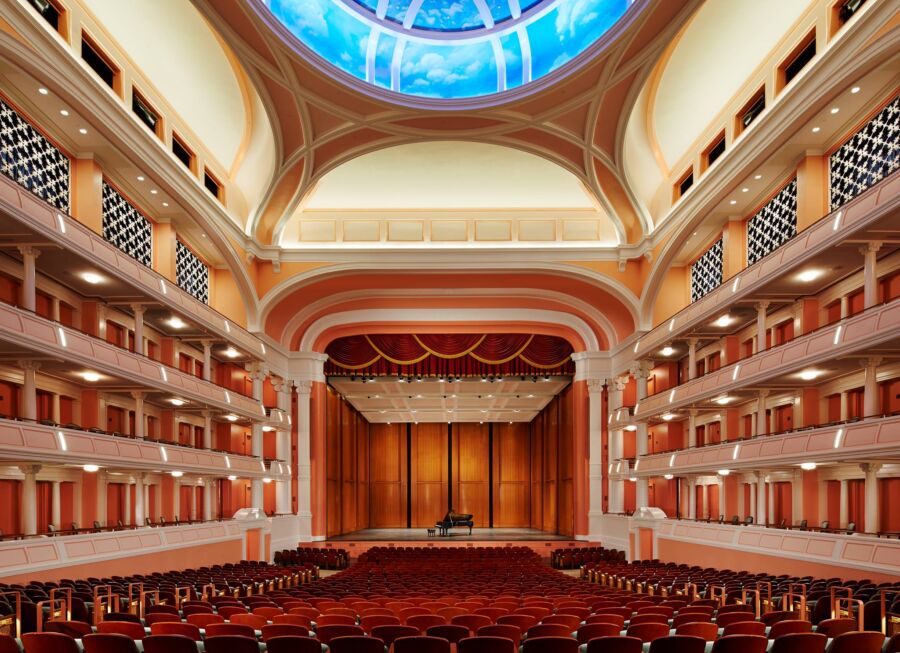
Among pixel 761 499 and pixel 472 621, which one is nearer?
pixel 472 621

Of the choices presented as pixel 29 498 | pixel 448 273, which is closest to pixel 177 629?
pixel 29 498

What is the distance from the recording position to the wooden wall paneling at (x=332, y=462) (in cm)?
3522

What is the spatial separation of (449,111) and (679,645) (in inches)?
759

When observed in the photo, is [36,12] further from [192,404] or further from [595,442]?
[595,442]

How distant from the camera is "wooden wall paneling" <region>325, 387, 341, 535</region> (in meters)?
35.2

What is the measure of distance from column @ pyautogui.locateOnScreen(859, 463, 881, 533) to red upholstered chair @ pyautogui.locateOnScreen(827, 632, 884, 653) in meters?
11.1

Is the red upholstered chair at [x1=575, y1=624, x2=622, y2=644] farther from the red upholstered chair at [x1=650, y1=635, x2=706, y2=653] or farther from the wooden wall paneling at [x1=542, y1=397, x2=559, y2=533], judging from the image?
the wooden wall paneling at [x1=542, y1=397, x2=559, y2=533]

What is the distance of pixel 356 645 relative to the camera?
20.2 feet

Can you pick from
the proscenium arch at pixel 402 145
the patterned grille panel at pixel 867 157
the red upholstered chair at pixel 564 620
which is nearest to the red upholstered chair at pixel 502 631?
the red upholstered chair at pixel 564 620

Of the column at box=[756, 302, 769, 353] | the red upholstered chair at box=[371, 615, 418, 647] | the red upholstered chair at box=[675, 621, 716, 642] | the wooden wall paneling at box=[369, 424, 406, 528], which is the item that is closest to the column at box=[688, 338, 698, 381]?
the column at box=[756, 302, 769, 353]

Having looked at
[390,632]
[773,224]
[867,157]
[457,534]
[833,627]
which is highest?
[867,157]

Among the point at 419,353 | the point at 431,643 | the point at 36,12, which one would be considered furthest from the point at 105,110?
the point at 419,353

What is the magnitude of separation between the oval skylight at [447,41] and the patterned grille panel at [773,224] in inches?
254

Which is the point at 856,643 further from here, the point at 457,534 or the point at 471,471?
the point at 471,471
